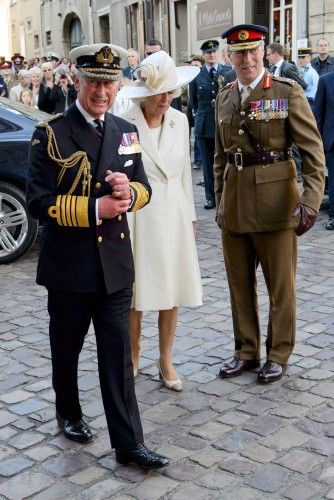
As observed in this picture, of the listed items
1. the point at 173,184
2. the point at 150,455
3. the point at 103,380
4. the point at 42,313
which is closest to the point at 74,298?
the point at 103,380

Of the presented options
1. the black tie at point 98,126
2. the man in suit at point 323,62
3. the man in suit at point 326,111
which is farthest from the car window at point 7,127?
the man in suit at point 323,62

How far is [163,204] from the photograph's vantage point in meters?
4.54

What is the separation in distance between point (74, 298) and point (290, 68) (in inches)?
326

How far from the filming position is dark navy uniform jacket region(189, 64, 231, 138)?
34.6 ft

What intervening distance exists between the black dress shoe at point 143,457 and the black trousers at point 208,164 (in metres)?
6.89

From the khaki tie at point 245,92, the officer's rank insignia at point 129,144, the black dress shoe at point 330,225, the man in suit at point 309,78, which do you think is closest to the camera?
the officer's rank insignia at point 129,144

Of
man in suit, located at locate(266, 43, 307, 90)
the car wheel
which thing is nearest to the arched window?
man in suit, located at locate(266, 43, 307, 90)

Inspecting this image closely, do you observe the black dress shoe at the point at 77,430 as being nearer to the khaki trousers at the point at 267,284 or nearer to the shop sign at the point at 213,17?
the khaki trousers at the point at 267,284

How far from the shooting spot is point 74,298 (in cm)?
371

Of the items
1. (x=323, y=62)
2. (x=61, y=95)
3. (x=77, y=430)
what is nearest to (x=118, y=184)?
(x=77, y=430)

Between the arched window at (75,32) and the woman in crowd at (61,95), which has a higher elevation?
the arched window at (75,32)

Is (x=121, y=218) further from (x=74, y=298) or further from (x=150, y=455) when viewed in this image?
(x=150, y=455)

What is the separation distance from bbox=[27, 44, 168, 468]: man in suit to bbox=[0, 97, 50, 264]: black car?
419 cm

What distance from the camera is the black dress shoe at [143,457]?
3705mm
